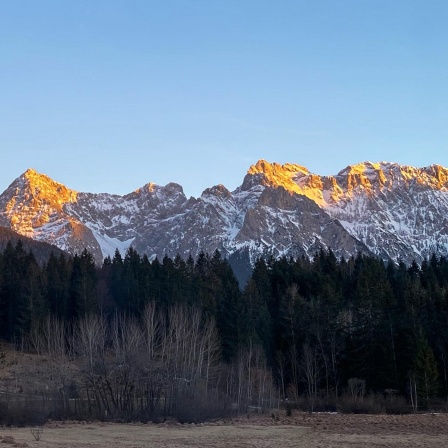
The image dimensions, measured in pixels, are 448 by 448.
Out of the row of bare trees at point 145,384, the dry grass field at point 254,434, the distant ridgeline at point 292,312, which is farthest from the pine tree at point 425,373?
the dry grass field at point 254,434

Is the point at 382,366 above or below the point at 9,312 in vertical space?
below

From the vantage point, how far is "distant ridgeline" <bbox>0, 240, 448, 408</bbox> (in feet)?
281

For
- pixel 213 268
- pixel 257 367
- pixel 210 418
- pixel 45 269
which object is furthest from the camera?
pixel 213 268

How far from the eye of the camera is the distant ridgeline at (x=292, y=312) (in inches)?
3374

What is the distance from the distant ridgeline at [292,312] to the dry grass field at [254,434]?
88.2ft

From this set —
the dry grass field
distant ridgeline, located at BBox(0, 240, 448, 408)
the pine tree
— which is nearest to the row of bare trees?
the dry grass field

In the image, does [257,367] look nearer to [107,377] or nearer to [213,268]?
[107,377]

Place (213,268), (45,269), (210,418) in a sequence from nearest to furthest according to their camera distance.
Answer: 1. (210,418)
2. (45,269)
3. (213,268)

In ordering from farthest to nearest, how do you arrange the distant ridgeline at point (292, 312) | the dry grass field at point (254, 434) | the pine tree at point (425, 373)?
the distant ridgeline at point (292, 312) → the pine tree at point (425, 373) → the dry grass field at point (254, 434)

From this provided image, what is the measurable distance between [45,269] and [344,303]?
46.2 meters

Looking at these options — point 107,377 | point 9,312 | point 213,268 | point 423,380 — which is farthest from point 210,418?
point 213,268

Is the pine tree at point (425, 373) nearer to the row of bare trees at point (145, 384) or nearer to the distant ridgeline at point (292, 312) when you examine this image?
the distant ridgeline at point (292, 312)

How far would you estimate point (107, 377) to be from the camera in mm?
60781

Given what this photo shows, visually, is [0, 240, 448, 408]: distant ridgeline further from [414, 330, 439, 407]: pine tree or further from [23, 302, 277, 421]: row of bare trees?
[23, 302, 277, 421]: row of bare trees
